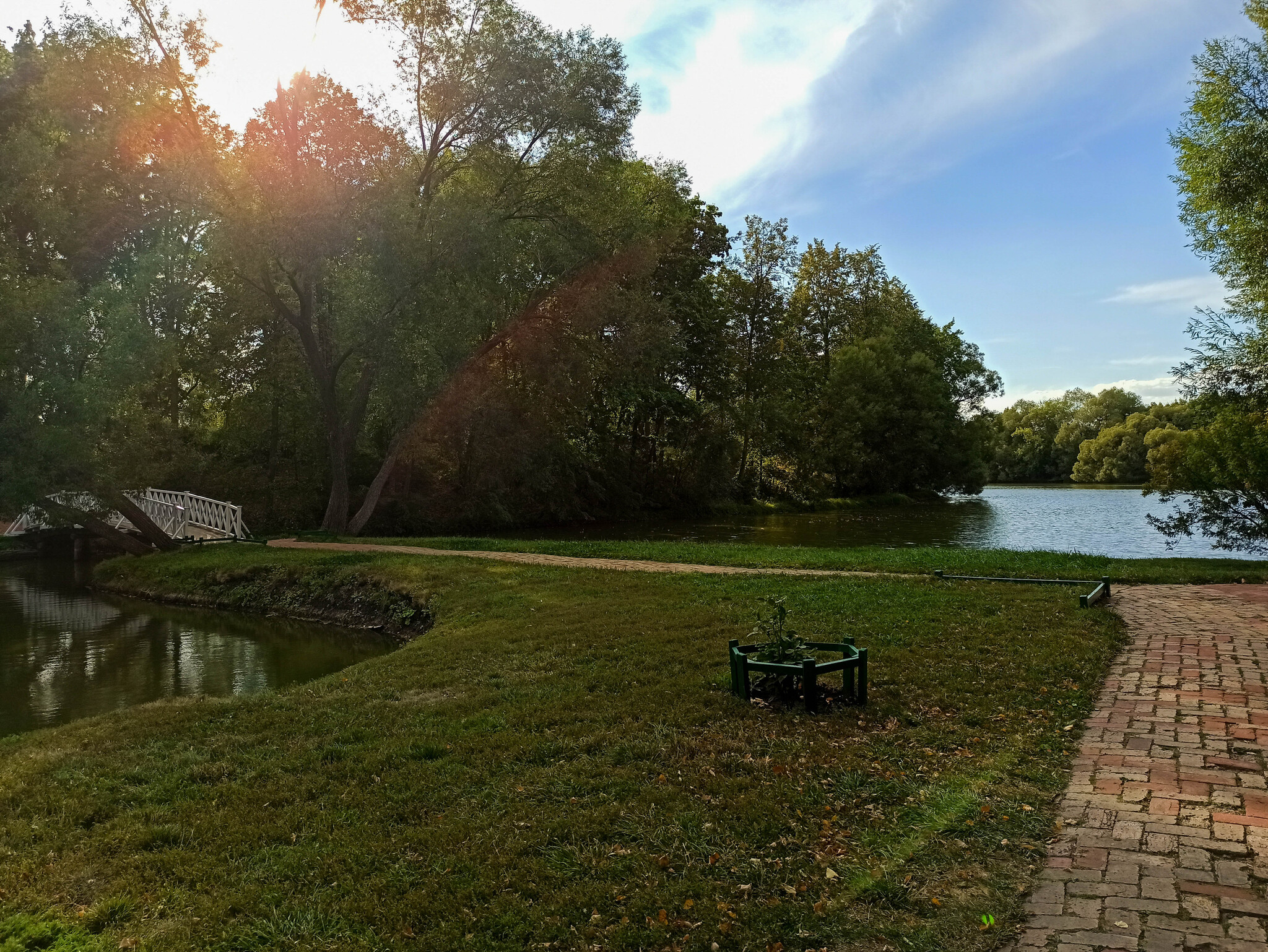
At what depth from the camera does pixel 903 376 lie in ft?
156

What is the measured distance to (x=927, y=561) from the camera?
13898mm

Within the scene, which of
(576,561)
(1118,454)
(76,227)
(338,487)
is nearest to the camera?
(576,561)

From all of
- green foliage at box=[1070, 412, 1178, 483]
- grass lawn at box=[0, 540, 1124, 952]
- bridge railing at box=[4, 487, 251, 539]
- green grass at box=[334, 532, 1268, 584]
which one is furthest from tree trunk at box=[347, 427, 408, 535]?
green foliage at box=[1070, 412, 1178, 483]

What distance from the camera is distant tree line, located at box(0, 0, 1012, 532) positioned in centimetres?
1723

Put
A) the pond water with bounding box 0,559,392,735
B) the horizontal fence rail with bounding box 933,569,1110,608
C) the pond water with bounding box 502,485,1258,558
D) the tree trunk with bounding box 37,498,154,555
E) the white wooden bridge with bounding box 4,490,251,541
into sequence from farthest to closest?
the pond water with bounding box 502,485,1258,558 < the white wooden bridge with bounding box 4,490,251,541 < the tree trunk with bounding box 37,498,154,555 < the horizontal fence rail with bounding box 933,569,1110,608 < the pond water with bounding box 0,559,392,735

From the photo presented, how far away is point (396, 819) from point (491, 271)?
782 inches

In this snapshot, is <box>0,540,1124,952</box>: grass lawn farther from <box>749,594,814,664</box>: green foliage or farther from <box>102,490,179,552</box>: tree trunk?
<box>102,490,179,552</box>: tree trunk

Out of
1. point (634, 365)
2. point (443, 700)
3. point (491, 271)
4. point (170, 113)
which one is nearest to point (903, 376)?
point (634, 365)

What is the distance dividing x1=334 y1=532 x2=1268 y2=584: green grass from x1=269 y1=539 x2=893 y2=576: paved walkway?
317mm

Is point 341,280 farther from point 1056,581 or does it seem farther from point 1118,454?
point 1118,454

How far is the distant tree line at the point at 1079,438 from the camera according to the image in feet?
242

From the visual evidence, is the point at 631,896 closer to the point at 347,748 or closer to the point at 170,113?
the point at 347,748

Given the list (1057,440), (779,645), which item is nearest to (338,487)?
(779,645)

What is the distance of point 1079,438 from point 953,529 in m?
68.0
